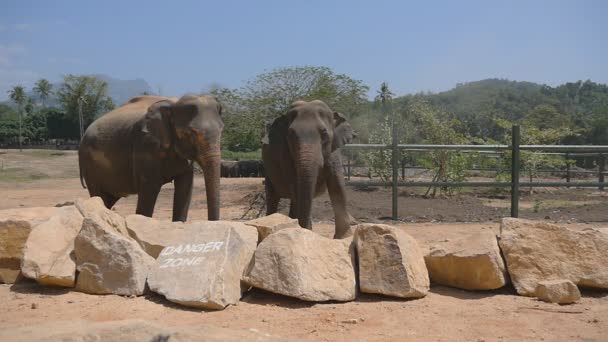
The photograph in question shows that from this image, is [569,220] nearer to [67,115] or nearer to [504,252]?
[504,252]

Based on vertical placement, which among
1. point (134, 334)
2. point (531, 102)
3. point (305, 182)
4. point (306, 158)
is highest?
point (531, 102)

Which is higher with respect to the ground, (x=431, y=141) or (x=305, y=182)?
(x=431, y=141)

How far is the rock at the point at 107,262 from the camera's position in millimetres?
4914

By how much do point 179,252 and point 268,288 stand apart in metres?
0.86

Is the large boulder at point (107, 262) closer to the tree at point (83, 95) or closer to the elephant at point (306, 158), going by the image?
the elephant at point (306, 158)

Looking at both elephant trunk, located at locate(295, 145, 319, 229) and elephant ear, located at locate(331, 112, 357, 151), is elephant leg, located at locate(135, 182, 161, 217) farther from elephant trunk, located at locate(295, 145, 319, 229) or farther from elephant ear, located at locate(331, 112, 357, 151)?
elephant ear, located at locate(331, 112, 357, 151)

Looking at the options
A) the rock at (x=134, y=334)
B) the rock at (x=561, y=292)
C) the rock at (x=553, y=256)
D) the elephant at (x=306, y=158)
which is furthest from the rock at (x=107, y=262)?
the rock at (x=561, y=292)

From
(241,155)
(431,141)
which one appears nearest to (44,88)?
(241,155)

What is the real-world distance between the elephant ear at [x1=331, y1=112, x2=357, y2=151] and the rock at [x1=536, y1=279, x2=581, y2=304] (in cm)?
344

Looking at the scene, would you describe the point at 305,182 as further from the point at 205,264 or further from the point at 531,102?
the point at 531,102

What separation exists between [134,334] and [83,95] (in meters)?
62.6

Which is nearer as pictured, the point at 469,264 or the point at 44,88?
the point at 469,264

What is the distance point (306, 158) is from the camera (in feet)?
22.6

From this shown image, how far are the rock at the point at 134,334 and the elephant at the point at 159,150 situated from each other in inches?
130
